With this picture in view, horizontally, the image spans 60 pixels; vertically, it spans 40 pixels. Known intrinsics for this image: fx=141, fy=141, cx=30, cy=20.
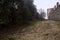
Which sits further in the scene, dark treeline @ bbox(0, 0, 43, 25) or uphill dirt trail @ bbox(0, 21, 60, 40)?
dark treeline @ bbox(0, 0, 43, 25)

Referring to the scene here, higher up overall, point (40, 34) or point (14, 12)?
point (14, 12)

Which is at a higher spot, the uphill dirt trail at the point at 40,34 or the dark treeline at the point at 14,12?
the dark treeline at the point at 14,12

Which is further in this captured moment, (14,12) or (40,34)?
(14,12)

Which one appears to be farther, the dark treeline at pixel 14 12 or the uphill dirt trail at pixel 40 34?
the dark treeline at pixel 14 12

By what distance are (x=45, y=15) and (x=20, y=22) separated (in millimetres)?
21814

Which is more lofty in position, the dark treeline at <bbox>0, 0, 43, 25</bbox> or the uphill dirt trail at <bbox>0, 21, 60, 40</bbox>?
the dark treeline at <bbox>0, 0, 43, 25</bbox>

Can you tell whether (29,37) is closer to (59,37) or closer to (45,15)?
(59,37)

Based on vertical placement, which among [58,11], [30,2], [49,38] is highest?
[30,2]

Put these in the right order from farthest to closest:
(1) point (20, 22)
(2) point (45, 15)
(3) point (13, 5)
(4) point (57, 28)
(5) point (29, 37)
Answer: (2) point (45, 15), (1) point (20, 22), (3) point (13, 5), (4) point (57, 28), (5) point (29, 37)

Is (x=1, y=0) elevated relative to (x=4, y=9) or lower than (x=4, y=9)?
elevated

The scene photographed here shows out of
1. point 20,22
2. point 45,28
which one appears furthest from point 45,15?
point 45,28

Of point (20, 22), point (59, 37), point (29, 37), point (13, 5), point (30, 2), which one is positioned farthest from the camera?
point (30, 2)

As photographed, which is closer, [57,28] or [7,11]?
[57,28]

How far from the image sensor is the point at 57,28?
66.5ft
